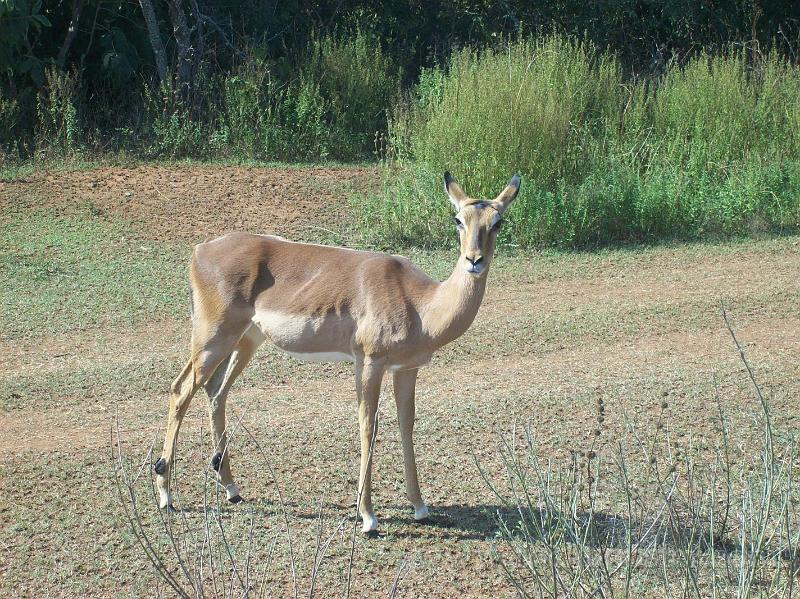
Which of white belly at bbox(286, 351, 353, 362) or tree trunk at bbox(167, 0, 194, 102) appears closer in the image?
white belly at bbox(286, 351, 353, 362)

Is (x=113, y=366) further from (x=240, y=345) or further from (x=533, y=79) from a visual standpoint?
(x=533, y=79)

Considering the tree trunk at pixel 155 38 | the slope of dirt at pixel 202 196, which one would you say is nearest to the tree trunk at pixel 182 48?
the tree trunk at pixel 155 38

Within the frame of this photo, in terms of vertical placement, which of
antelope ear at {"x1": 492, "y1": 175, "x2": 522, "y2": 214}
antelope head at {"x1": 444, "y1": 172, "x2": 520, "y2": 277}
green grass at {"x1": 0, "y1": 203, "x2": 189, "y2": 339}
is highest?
antelope ear at {"x1": 492, "y1": 175, "x2": 522, "y2": 214}

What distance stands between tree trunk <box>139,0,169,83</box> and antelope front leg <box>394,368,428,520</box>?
10.2 metres

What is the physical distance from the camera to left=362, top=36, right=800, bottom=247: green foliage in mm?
11898

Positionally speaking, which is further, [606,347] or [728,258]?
[728,258]

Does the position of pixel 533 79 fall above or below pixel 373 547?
above

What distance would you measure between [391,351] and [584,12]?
14067mm

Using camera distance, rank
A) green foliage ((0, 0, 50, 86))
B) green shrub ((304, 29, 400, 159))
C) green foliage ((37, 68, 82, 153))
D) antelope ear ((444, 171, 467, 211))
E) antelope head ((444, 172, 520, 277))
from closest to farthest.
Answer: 1. antelope head ((444, 172, 520, 277))
2. antelope ear ((444, 171, 467, 211))
3. green foliage ((0, 0, 50, 86))
4. green foliage ((37, 68, 82, 153))
5. green shrub ((304, 29, 400, 159))

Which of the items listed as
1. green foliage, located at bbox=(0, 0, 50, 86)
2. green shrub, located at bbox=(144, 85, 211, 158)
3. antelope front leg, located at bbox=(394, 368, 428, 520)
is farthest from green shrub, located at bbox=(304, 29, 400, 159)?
antelope front leg, located at bbox=(394, 368, 428, 520)

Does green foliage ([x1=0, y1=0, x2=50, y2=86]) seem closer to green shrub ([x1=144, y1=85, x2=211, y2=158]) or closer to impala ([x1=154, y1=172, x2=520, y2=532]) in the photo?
green shrub ([x1=144, y1=85, x2=211, y2=158])

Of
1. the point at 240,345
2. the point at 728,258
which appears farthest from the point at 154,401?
the point at 728,258

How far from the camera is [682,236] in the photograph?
12102 millimetres

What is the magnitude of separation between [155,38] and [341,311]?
1035cm
